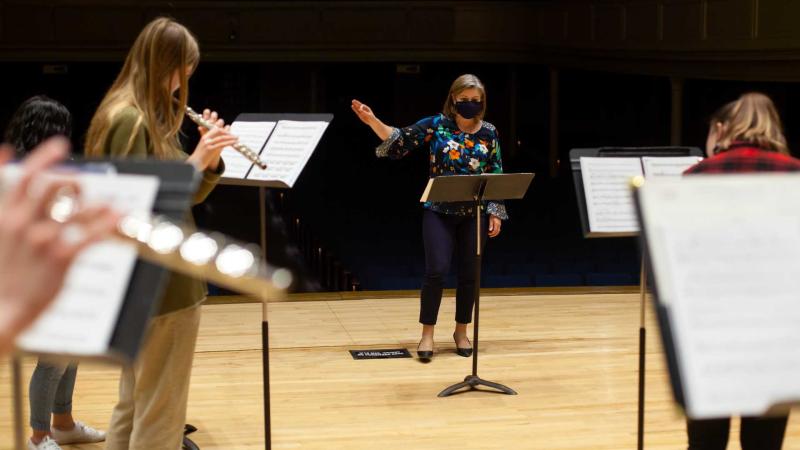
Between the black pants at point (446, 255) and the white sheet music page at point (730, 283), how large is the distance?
10.7 ft

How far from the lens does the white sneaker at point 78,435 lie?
4270mm

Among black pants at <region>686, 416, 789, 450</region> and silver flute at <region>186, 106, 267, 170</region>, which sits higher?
silver flute at <region>186, 106, 267, 170</region>

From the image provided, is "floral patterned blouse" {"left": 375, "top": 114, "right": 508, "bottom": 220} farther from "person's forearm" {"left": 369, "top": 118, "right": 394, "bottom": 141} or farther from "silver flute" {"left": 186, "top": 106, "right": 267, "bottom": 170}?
"silver flute" {"left": 186, "top": 106, "right": 267, "bottom": 170}

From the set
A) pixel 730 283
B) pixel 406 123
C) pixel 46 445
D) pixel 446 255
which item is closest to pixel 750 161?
pixel 730 283

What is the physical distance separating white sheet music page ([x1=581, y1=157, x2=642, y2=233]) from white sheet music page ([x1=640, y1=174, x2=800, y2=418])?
1.62 metres

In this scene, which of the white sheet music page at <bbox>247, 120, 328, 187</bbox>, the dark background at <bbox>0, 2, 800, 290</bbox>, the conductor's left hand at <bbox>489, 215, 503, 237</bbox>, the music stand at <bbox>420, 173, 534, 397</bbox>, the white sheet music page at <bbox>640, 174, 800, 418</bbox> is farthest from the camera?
the dark background at <bbox>0, 2, 800, 290</bbox>

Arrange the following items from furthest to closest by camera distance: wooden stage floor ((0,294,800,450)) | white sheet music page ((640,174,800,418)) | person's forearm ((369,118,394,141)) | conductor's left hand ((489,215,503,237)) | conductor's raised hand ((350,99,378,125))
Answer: conductor's left hand ((489,215,503,237)), person's forearm ((369,118,394,141)), conductor's raised hand ((350,99,378,125)), wooden stage floor ((0,294,800,450)), white sheet music page ((640,174,800,418))

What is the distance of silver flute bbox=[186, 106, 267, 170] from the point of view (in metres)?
3.30

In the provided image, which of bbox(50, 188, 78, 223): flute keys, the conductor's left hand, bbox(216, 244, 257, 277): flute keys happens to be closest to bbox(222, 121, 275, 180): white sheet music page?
the conductor's left hand

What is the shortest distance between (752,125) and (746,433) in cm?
97

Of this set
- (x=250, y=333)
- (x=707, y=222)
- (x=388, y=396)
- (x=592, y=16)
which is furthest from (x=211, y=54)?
(x=707, y=222)

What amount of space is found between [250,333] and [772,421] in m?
3.53

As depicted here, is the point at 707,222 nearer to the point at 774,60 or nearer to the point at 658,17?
the point at 774,60

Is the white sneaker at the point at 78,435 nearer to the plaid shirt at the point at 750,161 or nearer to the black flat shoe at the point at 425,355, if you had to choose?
the black flat shoe at the point at 425,355
